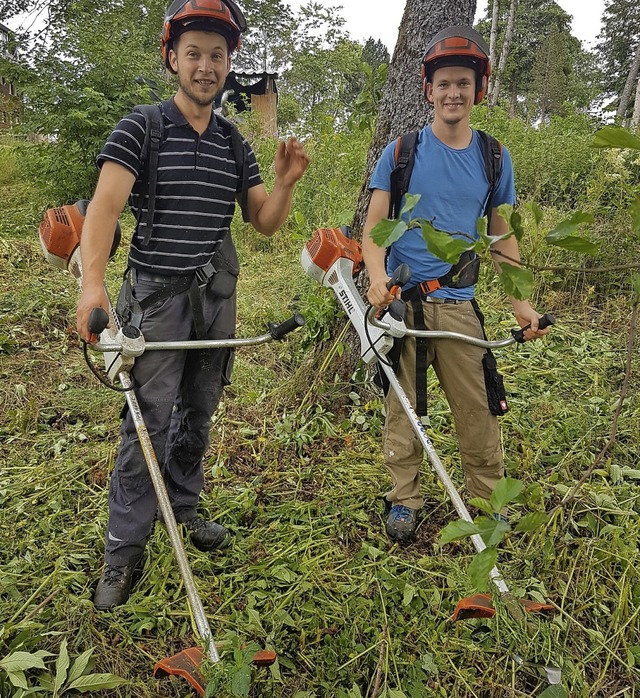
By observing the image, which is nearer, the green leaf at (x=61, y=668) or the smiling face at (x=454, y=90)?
the green leaf at (x=61, y=668)

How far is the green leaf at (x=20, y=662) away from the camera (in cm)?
189

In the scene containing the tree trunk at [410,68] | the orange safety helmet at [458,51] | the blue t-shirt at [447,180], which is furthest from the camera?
the tree trunk at [410,68]

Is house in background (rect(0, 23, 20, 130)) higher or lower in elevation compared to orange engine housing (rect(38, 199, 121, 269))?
higher

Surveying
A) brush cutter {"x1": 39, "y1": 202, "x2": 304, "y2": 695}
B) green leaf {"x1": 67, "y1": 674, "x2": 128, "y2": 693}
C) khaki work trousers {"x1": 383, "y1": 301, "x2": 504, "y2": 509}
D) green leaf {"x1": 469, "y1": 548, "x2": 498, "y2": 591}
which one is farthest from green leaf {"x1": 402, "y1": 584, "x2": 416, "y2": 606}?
green leaf {"x1": 469, "y1": 548, "x2": 498, "y2": 591}

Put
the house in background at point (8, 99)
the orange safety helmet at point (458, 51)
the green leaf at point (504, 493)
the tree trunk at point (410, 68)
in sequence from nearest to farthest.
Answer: the green leaf at point (504, 493)
the orange safety helmet at point (458, 51)
the tree trunk at point (410, 68)
the house in background at point (8, 99)

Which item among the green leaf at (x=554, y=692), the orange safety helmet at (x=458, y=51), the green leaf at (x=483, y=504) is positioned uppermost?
the orange safety helmet at (x=458, y=51)

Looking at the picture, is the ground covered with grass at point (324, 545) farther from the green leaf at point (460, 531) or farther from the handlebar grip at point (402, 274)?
the handlebar grip at point (402, 274)

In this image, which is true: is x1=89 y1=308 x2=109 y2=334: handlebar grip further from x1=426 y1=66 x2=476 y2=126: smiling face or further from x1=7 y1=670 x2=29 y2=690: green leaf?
x1=426 y1=66 x2=476 y2=126: smiling face

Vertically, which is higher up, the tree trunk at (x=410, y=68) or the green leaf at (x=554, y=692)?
the tree trunk at (x=410, y=68)

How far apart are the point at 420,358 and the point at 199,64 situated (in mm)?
1550

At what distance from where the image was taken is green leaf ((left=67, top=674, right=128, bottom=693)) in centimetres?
191

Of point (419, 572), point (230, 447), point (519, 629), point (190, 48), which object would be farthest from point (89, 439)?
point (519, 629)

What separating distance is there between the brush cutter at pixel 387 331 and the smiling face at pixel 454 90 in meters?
0.72

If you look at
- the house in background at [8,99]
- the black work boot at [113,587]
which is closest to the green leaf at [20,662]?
the black work boot at [113,587]
